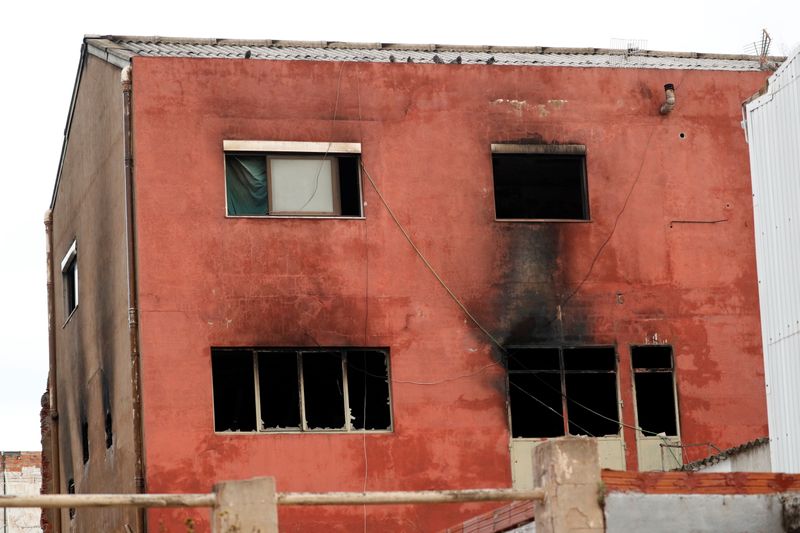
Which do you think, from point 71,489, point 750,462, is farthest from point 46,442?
point 750,462

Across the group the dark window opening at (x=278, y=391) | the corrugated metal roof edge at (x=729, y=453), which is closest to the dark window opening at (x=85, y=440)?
the dark window opening at (x=278, y=391)

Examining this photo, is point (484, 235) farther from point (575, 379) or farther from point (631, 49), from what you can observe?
point (631, 49)

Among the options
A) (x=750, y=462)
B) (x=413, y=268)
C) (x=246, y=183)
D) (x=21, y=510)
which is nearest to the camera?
(x=750, y=462)

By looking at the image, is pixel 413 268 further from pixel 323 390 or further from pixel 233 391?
pixel 233 391

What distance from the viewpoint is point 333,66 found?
2825 centimetres

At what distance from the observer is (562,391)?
28031mm

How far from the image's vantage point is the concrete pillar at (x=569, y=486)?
15602mm

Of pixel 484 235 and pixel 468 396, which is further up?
pixel 484 235

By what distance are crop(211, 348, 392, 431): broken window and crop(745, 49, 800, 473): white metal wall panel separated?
8388 mm

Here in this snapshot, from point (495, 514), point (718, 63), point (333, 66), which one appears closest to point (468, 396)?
point (333, 66)

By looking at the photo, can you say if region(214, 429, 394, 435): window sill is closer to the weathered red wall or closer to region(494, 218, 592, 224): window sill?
the weathered red wall

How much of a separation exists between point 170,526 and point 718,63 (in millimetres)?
12986

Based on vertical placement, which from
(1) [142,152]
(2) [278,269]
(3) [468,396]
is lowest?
(3) [468,396]

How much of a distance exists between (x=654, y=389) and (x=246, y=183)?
7672 millimetres
